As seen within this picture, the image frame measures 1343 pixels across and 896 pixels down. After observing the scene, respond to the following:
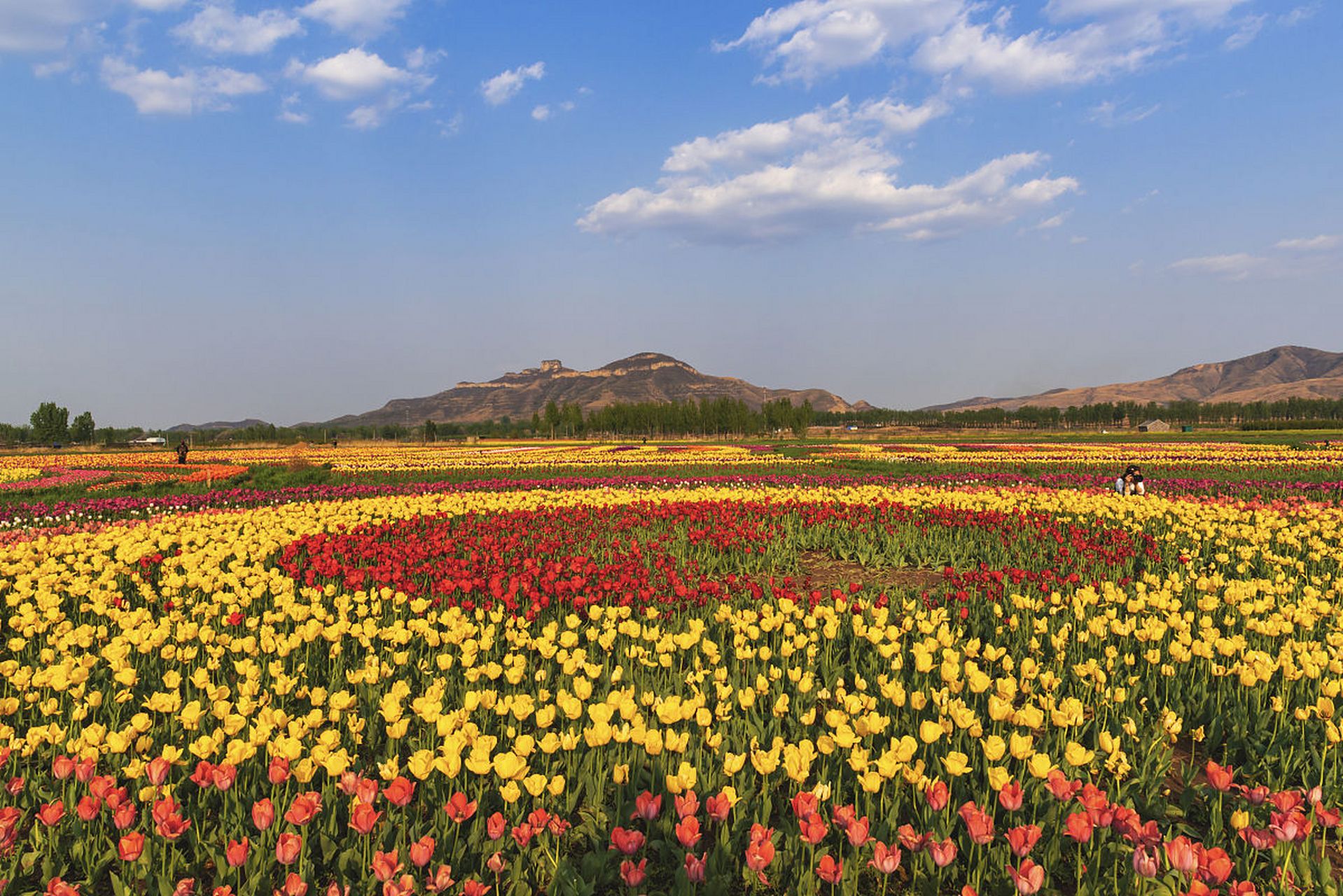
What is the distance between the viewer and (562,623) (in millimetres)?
6461

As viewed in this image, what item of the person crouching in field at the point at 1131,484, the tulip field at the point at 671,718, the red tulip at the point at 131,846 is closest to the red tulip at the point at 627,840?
the tulip field at the point at 671,718

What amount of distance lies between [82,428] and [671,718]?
135077mm

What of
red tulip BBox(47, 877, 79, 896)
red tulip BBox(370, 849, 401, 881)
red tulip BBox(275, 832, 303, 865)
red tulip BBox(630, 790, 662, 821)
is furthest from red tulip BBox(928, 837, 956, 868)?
red tulip BBox(47, 877, 79, 896)

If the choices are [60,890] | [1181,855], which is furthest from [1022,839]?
[60,890]

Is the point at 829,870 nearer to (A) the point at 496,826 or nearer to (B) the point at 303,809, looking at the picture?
(A) the point at 496,826

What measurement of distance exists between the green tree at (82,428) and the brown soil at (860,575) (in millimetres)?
128740

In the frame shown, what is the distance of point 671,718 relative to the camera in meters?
3.53

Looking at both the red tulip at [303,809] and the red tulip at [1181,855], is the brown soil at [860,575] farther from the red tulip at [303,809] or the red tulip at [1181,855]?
the red tulip at [303,809]

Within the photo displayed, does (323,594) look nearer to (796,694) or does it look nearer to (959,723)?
(796,694)

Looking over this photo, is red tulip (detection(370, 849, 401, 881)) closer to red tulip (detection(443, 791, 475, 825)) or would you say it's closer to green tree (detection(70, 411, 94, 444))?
red tulip (detection(443, 791, 475, 825))

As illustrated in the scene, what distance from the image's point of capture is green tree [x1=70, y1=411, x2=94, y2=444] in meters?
103

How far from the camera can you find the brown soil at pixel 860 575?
26.8 ft

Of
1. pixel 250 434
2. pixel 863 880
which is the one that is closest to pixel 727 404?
pixel 250 434

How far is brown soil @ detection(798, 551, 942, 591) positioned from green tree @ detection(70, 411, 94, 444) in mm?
128740
